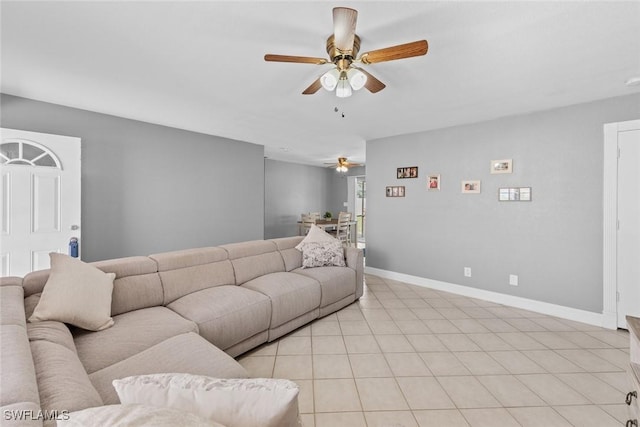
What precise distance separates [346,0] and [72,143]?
3.48 m

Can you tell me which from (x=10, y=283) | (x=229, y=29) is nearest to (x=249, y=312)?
(x=10, y=283)

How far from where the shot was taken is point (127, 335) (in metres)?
1.68

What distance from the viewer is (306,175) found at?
8.55 meters

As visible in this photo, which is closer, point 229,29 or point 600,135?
point 229,29

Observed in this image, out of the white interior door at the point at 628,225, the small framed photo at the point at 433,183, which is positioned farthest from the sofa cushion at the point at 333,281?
the white interior door at the point at 628,225

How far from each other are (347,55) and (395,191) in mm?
3095

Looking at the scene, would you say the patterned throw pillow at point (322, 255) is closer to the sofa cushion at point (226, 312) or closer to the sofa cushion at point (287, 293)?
the sofa cushion at point (287, 293)

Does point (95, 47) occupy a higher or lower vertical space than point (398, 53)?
higher

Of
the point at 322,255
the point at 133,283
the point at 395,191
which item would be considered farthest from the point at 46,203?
the point at 395,191

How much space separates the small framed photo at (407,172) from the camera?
4.38 meters

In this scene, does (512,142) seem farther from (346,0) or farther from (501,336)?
(346,0)

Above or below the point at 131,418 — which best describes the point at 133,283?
below

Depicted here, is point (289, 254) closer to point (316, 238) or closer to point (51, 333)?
point (316, 238)

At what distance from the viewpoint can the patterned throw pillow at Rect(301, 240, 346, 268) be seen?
11.5 ft
